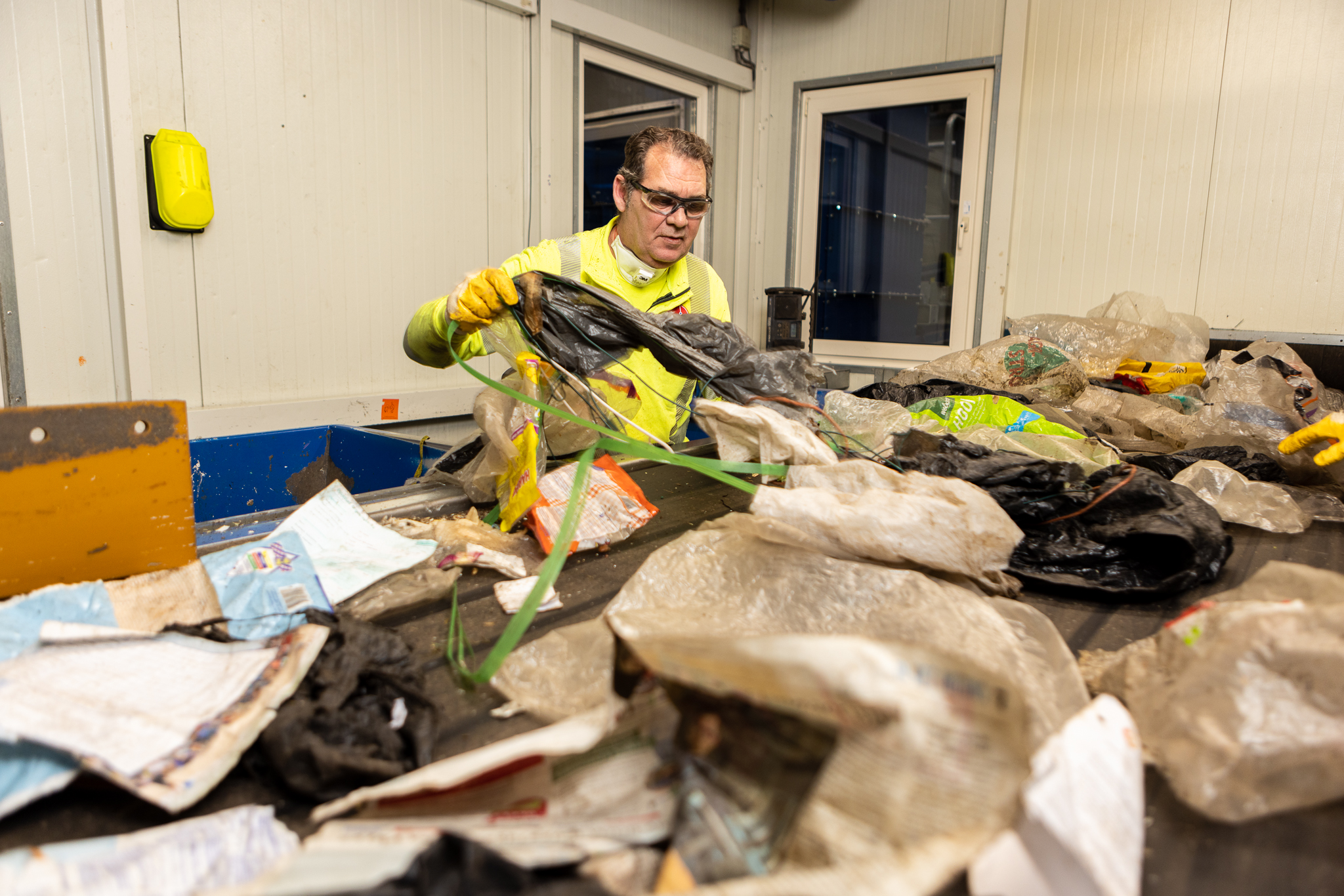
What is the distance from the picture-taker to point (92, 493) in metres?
0.95

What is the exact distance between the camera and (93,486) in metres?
0.95

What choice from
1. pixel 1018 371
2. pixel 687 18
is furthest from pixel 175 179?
pixel 687 18

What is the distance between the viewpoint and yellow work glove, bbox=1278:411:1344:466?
1.51 m

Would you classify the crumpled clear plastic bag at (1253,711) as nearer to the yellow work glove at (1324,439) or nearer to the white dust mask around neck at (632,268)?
the yellow work glove at (1324,439)

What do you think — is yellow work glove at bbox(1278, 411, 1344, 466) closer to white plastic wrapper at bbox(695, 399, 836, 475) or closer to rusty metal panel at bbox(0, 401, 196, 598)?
white plastic wrapper at bbox(695, 399, 836, 475)

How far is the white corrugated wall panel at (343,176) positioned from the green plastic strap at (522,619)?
2.07 metres

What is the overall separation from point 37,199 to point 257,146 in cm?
65

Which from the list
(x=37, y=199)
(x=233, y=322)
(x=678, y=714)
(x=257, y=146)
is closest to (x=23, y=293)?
(x=37, y=199)

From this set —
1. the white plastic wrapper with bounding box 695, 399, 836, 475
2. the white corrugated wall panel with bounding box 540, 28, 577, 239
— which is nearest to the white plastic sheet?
the white plastic wrapper with bounding box 695, 399, 836, 475

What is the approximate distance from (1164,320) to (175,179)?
370 centimetres

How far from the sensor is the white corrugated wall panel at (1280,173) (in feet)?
10.5

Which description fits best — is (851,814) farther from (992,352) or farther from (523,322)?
(992,352)

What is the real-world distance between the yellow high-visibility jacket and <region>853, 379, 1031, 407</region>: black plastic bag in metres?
0.58

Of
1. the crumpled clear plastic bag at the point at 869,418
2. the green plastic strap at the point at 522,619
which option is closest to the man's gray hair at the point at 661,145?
the crumpled clear plastic bag at the point at 869,418
